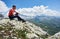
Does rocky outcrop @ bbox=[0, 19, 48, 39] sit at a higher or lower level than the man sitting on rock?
lower

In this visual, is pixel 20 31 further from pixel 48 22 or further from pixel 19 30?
pixel 48 22

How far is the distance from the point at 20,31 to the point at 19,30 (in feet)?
0.45

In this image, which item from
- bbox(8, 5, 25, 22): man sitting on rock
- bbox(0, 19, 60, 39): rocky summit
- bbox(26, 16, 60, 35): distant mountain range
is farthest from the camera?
bbox(26, 16, 60, 35): distant mountain range

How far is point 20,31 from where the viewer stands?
17.8 meters

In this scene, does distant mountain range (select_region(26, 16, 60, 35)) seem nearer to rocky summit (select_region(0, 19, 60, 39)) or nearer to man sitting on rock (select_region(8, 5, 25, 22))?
rocky summit (select_region(0, 19, 60, 39))

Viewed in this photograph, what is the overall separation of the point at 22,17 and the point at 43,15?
219cm

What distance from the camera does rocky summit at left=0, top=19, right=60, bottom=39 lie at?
17000 millimetres

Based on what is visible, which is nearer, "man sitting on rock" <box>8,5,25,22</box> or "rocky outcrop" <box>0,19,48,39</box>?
"rocky outcrop" <box>0,19,48,39</box>

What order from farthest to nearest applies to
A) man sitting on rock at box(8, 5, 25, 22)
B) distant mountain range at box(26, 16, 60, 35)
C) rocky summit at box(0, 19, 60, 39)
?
distant mountain range at box(26, 16, 60, 35), man sitting on rock at box(8, 5, 25, 22), rocky summit at box(0, 19, 60, 39)

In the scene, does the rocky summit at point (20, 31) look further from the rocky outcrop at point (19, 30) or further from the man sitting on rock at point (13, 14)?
the man sitting on rock at point (13, 14)

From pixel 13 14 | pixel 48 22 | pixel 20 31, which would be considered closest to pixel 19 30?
pixel 20 31

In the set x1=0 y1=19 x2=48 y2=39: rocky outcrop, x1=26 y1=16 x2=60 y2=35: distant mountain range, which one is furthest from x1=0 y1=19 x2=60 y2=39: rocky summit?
x1=26 y1=16 x2=60 y2=35: distant mountain range

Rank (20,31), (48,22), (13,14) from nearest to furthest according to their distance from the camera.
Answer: (20,31) < (13,14) < (48,22)

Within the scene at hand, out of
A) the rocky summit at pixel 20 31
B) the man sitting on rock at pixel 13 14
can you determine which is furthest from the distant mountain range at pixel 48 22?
the man sitting on rock at pixel 13 14
